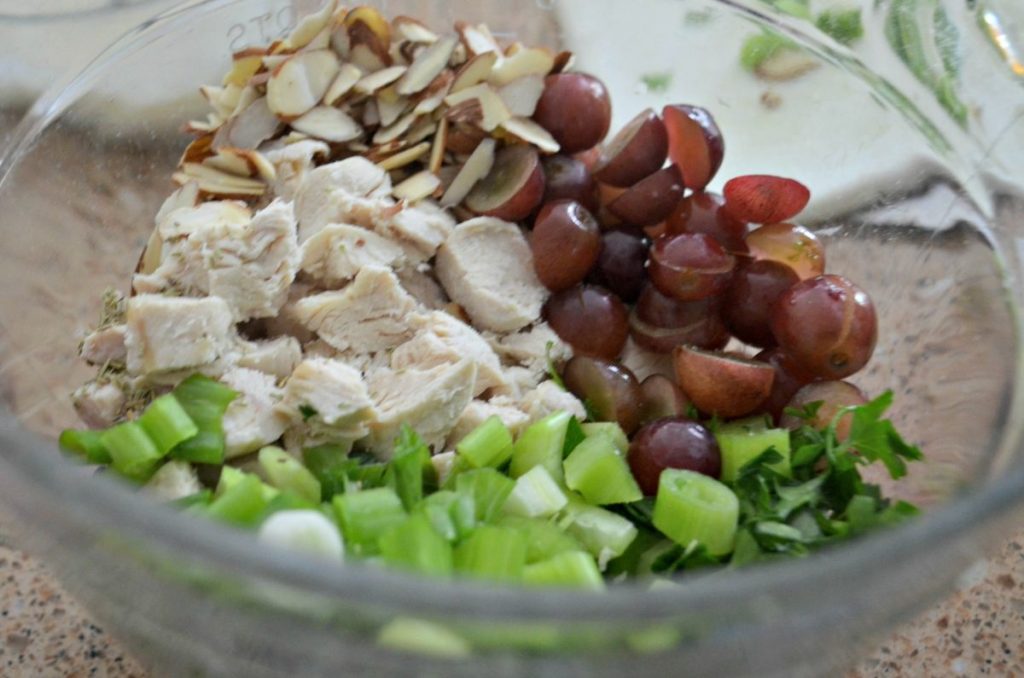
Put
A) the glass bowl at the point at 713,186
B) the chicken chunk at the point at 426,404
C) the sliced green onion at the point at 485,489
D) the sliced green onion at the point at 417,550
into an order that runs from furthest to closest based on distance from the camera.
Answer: the chicken chunk at the point at 426,404 → the sliced green onion at the point at 485,489 → the sliced green onion at the point at 417,550 → the glass bowl at the point at 713,186

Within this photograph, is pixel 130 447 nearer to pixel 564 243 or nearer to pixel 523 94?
pixel 564 243

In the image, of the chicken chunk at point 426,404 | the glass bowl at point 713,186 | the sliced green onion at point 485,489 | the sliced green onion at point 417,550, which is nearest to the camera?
the glass bowl at point 713,186

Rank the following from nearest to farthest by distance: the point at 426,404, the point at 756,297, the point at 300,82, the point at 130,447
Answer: the point at 130,447 < the point at 426,404 < the point at 756,297 < the point at 300,82

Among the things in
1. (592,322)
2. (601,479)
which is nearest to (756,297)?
(592,322)

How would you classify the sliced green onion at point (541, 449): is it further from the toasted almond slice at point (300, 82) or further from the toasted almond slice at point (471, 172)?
the toasted almond slice at point (300, 82)

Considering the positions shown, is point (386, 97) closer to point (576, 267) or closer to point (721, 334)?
point (576, 267)

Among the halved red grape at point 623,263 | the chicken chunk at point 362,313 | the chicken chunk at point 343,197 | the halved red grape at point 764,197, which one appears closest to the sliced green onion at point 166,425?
the chicken chunk at point 362,313

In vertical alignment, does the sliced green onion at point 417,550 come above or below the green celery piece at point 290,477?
above
